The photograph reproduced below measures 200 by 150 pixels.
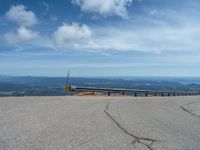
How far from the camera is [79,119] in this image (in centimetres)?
915

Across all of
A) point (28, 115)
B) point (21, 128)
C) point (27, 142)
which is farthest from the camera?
point (28, 115)

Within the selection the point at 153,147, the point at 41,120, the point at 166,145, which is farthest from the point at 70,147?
the point at 41,120

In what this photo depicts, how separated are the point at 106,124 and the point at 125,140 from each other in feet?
6.56

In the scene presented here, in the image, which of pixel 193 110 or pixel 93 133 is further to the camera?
pixel 193 110

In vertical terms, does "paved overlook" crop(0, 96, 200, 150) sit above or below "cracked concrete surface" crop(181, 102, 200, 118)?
below

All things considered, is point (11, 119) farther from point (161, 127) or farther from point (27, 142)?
point (161, 127)

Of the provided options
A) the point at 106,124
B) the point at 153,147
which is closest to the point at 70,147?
the point at 153,147

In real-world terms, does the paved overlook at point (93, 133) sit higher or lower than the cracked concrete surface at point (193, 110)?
lower

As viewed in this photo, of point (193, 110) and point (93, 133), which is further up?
point (193, 110)

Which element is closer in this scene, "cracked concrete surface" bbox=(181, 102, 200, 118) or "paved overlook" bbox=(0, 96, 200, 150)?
"paved overlook" bbox=(0, 96, 200, 150)

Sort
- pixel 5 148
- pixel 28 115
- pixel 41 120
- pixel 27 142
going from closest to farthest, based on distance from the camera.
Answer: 1. pixel 5 148
2. pixel 27 142
3. pixel 41 120
4. pixel 28 115

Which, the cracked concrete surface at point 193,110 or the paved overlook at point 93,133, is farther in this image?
the cracked concrete surface at point 193,110

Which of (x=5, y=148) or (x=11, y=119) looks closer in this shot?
(x=5, y=148)

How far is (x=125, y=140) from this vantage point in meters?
6.39
